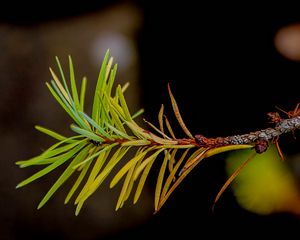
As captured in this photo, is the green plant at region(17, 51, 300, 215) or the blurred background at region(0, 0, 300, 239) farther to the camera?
the blurred background at region(0, 0, 300, 239)

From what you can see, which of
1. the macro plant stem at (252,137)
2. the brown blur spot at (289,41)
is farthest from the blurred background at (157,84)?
the macro plant stem at (252,137)

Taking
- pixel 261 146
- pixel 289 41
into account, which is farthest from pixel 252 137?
pixel 289 41

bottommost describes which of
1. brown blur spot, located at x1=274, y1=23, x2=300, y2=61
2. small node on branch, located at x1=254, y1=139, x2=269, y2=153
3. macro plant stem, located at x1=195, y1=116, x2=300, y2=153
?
small node on branch, located at x1=254, y1=139, x2=269, y2=153

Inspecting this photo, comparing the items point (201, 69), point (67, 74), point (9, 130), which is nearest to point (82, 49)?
point (67, 74)

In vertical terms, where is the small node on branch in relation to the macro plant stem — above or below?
below

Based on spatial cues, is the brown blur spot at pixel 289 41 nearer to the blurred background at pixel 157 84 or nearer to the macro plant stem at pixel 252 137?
the blurred background at pixel 157 84

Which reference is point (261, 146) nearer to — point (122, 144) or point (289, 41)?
point (122, 144)

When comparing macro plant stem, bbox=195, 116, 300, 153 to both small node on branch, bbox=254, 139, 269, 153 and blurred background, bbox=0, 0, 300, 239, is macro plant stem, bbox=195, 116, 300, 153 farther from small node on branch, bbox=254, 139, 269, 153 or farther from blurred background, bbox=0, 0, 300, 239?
blurred background, bbox=0, 0, 300, 239

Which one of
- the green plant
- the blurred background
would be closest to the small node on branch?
the green plant
